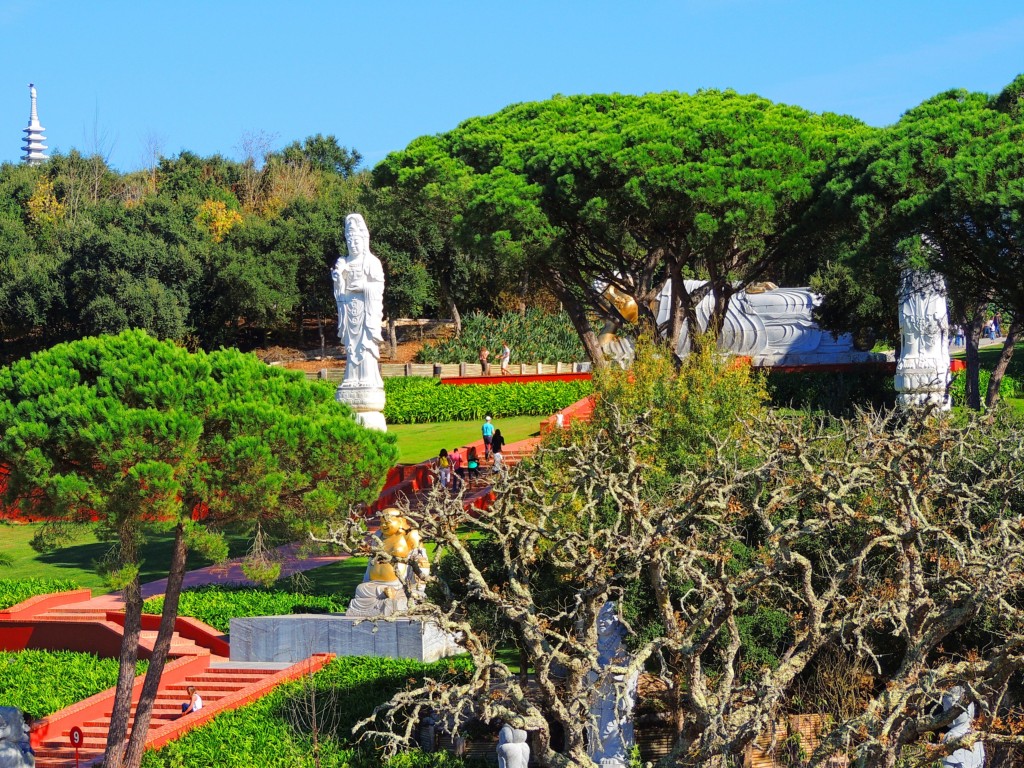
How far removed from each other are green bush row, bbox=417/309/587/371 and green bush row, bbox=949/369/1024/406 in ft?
47.2

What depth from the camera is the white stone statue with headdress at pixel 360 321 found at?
2681 cm

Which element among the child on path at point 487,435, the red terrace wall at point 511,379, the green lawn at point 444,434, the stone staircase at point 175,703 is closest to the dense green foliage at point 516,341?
the red terrace wall at point 511,379

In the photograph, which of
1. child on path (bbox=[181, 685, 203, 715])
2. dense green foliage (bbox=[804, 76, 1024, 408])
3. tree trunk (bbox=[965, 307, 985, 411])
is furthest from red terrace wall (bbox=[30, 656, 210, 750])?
tree trunk (bbox=[965, 307, 985, 411])

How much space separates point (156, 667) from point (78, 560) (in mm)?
12525

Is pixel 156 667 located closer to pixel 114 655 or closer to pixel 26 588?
pixel 114 655

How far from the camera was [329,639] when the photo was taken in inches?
770

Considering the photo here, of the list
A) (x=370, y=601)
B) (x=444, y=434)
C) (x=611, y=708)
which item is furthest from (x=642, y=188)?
(x=611, y=708)

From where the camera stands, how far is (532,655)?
11773 mm

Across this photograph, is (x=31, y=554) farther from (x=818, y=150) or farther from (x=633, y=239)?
(x=818, y=150)

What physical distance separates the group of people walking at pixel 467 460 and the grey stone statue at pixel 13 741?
12.2 metres

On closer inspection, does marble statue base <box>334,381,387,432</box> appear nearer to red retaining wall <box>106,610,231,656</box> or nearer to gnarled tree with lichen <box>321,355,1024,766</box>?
red retaining wall <box>106,610,231,656</box>

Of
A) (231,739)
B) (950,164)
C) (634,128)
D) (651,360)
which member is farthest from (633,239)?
(231,739)

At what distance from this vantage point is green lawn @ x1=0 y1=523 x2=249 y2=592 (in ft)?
83.3

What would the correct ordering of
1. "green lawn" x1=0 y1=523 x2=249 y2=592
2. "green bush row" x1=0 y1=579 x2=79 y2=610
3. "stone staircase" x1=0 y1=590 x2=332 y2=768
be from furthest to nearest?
"green lawn" x1=0 y1=523 x2=249 y2=592 < "green bush row" x1=0 y1=579 x2=79 y2=610 < "stone staircase" x1=0 y1=590 x2=332 y2=768
